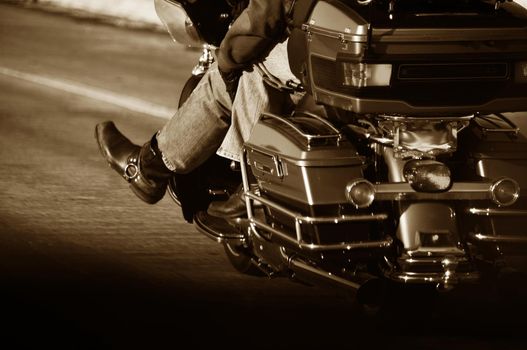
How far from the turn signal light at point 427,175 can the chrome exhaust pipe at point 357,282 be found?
0.38 metres

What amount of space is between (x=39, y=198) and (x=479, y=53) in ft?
12.6

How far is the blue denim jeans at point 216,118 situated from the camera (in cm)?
605

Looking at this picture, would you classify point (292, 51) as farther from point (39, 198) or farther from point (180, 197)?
point (39, 198)

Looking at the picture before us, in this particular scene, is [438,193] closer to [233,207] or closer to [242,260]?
[233,207]

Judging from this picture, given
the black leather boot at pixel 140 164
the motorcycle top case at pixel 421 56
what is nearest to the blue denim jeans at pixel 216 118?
the black leather boot at pixel 140 164

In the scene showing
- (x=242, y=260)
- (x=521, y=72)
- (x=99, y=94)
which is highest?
(x=521, y=72)

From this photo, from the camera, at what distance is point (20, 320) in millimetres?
5812

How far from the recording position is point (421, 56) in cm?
518

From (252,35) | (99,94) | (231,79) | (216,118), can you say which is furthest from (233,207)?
(99,94)

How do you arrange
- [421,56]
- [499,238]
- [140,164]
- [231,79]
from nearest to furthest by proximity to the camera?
[421,56] → [499,238] → [231,79] → [140,164]

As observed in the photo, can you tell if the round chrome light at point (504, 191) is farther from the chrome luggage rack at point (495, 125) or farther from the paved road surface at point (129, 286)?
the paved road surface at point (129, 286)

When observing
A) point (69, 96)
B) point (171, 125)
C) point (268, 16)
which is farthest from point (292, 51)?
point (69, 96)

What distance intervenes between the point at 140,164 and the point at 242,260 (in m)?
0.68

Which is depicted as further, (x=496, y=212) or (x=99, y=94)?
(x=99, y=94)
